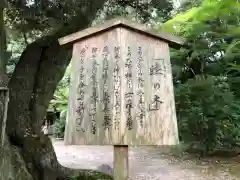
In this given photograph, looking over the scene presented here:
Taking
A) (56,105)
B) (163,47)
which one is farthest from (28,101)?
(56,105)

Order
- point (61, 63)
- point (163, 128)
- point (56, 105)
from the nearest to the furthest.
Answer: point (163, 128) < point (61, 63) < point (56, 105)

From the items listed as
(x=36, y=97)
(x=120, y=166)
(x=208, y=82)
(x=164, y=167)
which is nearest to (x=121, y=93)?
(x=120, y=166)

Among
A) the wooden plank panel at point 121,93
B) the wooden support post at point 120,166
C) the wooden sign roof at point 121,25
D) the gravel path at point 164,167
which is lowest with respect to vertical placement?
the gravel path at point 164,167

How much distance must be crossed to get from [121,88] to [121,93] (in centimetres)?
5

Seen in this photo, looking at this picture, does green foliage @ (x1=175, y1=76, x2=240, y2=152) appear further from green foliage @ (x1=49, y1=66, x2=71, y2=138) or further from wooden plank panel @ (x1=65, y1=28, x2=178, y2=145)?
green foliage @ (x1=49, y1=66, x2=71, y2=138)

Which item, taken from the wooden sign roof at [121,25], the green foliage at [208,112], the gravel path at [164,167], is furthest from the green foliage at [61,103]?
the wooden sign roof at [121,25]

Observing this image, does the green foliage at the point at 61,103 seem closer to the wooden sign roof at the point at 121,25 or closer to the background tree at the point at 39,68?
the background tree at the point at 39,68

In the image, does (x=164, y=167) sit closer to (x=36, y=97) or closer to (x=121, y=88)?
(x=36, y=97)

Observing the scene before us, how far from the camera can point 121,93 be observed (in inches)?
120

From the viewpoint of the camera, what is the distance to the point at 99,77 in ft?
10.4

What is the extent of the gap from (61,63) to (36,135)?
1299 mm

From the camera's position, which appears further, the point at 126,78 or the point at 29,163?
the point at 29,163

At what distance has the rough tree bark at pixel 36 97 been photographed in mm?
5332

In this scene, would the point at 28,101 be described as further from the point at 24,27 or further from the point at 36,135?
the point at 24,27
